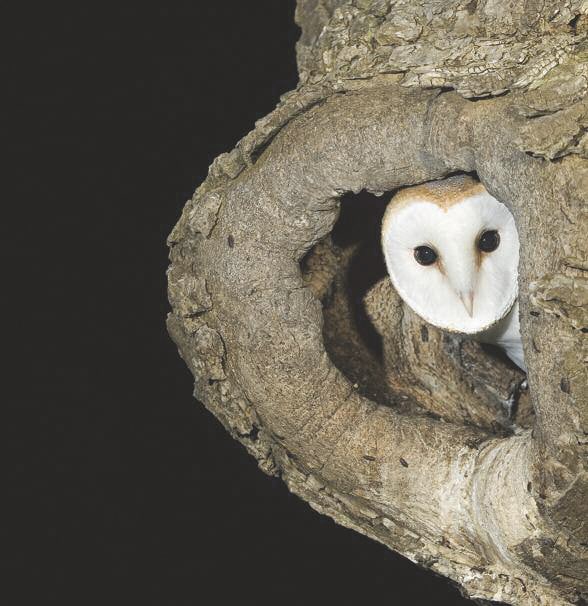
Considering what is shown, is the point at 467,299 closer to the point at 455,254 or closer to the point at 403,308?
the point at 455,254

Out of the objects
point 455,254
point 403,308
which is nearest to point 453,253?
point 455,254

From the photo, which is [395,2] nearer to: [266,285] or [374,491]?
[266,285]

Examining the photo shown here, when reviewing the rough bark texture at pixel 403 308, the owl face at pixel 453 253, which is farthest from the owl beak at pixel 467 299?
the rough bark texture at pixel 403 308

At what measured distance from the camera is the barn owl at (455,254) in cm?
256

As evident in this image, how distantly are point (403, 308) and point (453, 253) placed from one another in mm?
517

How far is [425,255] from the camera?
269 cm

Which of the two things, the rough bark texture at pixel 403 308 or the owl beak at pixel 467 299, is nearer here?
the rough bark texture at pixel 403 308

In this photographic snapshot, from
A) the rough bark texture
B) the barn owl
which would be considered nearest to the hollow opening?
the rough bark texture

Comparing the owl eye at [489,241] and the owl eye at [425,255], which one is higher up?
the owl eye at [489,241]

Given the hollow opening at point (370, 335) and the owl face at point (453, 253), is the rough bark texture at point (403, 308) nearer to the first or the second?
the hollow opening at point (370, 335)

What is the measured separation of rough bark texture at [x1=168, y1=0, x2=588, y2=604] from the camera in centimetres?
221

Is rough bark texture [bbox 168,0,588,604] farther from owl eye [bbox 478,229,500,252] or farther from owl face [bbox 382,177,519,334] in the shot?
owl eye [bbox 478,229,500,252]

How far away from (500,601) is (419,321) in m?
0.78

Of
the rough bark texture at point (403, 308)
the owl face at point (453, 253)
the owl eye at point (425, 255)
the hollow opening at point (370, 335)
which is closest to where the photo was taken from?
the rough bark texture at point (403, 308)
